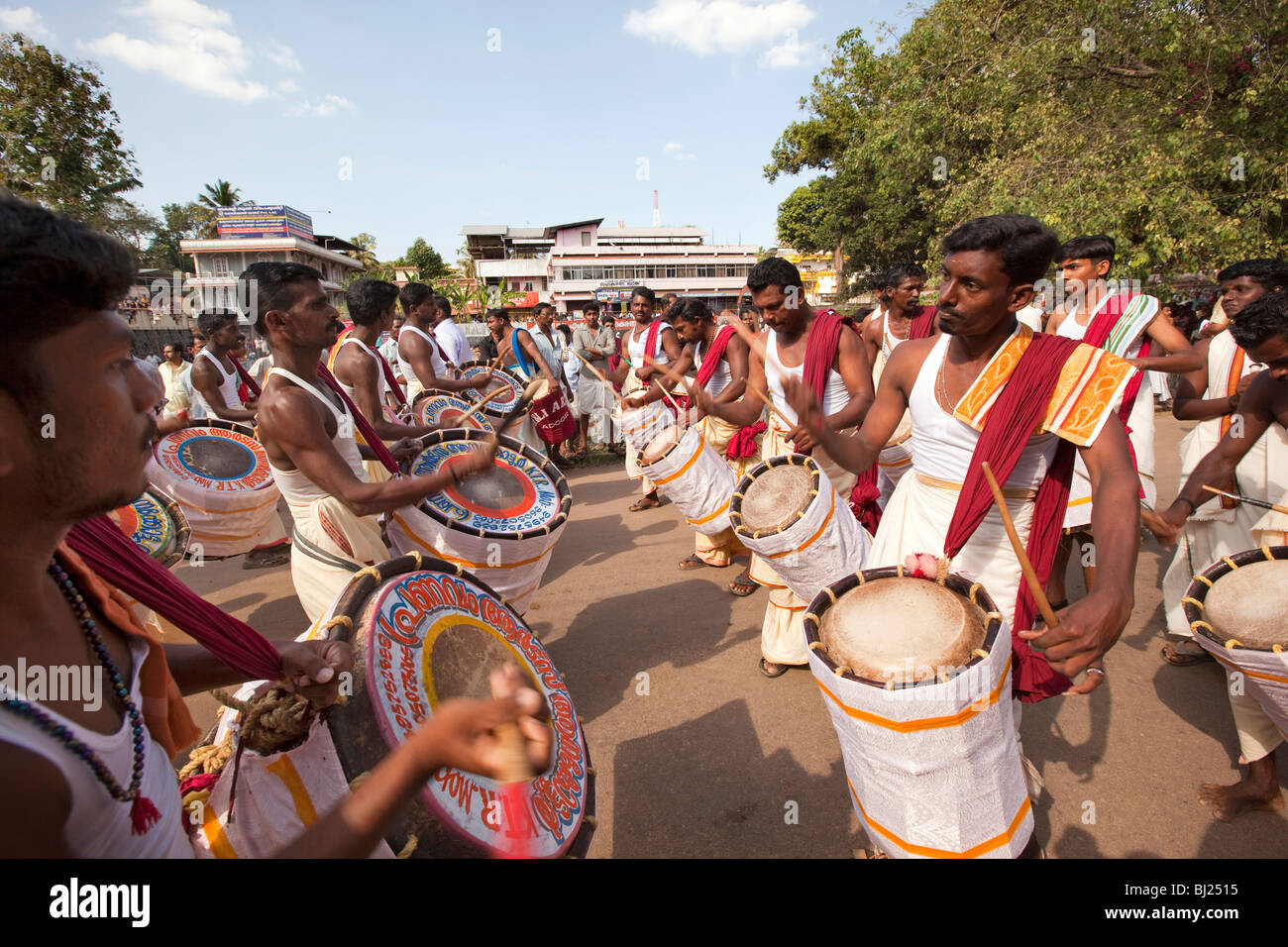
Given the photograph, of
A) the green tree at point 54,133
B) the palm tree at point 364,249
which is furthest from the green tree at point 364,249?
the green tree at point 54,133

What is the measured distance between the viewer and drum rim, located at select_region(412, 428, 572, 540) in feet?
9.45

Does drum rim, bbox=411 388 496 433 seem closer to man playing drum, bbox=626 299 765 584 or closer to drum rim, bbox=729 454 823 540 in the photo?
man playing drum, bbox=626 299 765 584

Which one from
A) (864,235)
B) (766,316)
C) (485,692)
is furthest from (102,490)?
(864,235)

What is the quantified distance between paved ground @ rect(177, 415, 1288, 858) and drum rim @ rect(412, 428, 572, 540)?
1174 mm

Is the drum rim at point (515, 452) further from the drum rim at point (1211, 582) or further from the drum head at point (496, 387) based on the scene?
the drum head at point (496, 387)

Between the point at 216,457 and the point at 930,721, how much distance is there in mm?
4900

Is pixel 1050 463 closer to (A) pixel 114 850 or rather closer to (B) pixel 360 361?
(A) pixel 114 850

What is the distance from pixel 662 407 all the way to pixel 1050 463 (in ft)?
8.71

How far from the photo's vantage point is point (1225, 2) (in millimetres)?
8062

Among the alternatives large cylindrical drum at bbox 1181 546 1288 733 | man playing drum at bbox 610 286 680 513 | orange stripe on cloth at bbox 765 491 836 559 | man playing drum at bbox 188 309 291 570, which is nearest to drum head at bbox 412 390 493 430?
man playing drum at bbox 188 309 291 570

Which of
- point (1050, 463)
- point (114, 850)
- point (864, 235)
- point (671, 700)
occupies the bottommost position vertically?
point (671, 700)

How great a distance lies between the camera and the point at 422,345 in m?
6.27

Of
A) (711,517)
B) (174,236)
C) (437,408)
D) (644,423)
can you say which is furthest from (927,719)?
(174,236)

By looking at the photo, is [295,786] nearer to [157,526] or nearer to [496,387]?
[157,526]
